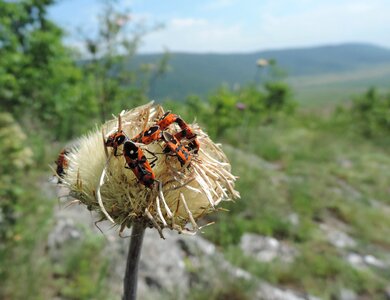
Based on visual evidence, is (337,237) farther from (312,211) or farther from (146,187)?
(146,187)

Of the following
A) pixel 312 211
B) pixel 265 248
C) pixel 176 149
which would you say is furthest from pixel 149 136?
pixel 312 211

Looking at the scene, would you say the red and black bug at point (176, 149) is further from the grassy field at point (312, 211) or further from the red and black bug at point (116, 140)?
the grassy field at point (312, 211)

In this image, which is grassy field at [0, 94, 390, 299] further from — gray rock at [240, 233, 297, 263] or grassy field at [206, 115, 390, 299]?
gray rock at [240, 233, 297, 263]

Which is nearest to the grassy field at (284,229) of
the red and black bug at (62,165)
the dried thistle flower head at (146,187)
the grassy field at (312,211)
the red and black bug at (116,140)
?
the grassy field at (312,211)

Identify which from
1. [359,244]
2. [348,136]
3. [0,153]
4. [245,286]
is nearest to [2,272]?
[0,153]

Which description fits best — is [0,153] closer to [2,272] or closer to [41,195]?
[41,195]

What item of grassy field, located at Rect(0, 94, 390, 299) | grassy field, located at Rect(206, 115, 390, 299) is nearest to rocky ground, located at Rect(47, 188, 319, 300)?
grassy field, located at Rect(0, 94, 390, 299)
